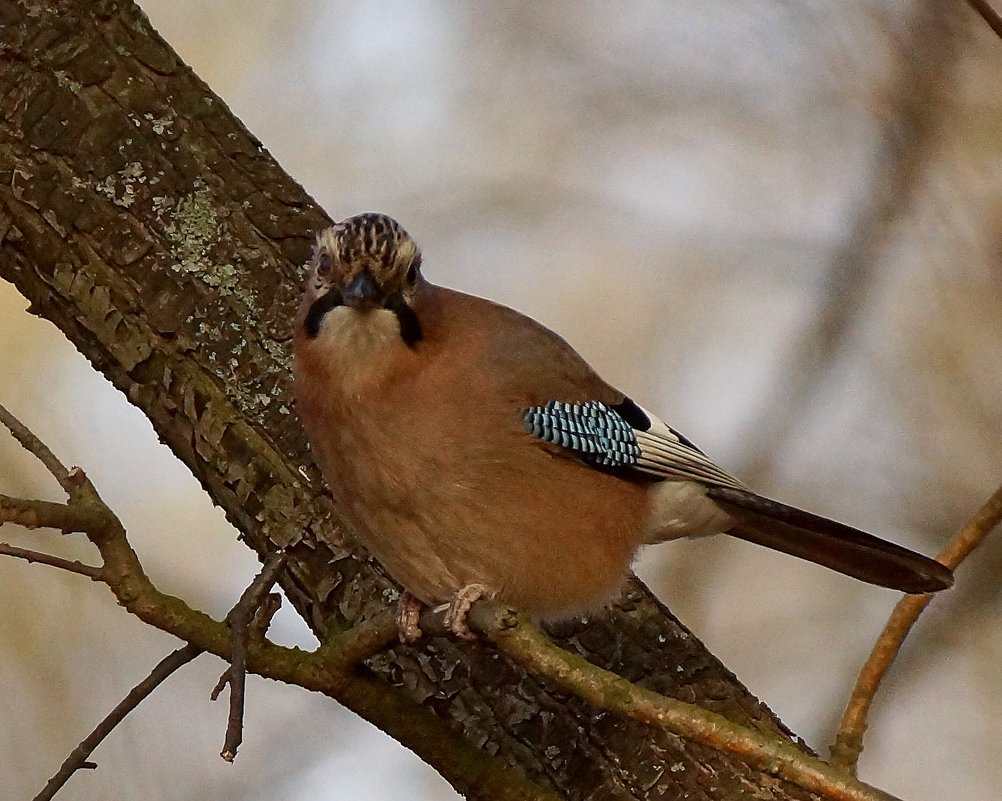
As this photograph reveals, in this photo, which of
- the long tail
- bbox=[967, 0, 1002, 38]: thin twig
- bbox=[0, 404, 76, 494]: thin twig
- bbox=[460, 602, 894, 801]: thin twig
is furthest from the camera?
the long tail

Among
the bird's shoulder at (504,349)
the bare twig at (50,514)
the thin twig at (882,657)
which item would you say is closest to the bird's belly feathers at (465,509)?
the bird's shoulder at (504,349)

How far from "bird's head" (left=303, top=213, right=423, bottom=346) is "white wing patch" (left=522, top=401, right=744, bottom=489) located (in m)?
0.41

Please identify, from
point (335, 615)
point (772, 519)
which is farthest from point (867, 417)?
point (335, 615)

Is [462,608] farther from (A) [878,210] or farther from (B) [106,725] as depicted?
(A) [878,210]

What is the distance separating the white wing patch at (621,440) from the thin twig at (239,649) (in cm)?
82

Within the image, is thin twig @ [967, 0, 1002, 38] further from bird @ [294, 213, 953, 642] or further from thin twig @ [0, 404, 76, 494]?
thin twig @ [0, 404, 76, 494]

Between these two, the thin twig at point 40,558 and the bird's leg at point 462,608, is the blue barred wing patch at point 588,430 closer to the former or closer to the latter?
the bird's leg at point 462,608

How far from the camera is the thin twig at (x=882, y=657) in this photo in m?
2.65

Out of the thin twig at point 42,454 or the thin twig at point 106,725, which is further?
the thin twig at point 106,725

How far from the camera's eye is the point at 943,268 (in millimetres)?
4055

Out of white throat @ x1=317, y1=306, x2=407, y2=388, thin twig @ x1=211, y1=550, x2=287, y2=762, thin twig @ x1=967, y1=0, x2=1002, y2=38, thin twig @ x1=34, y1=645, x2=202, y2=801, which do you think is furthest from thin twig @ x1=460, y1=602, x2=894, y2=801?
thin twig @ x1=967, y1=0, x2=1002, y2=38

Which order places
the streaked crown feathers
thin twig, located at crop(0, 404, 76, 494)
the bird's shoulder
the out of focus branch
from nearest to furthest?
thin twig, located at crop(0, 404, 76, 494) → the streaked crown feathers → the bird's shoulder → the out of focus branch

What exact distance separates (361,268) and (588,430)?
0.68 meters

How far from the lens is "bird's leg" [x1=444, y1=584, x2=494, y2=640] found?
8.40 ft
